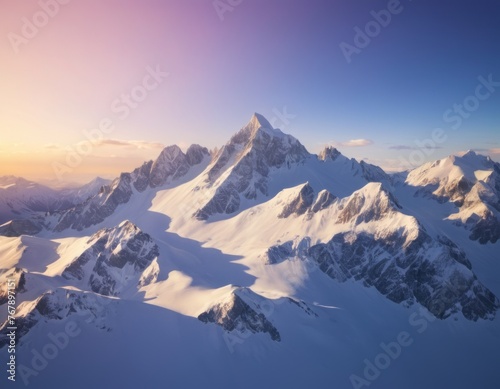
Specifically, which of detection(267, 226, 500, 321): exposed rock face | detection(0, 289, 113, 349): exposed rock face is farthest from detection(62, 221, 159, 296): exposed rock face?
detection(267, 226, 500, 321): exposed rock face

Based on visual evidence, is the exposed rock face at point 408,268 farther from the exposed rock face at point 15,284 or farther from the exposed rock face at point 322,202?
the exposed rock face at point 15,284

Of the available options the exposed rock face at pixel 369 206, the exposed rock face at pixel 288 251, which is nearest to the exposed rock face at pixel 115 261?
the exposed rock face at pixel 288 251

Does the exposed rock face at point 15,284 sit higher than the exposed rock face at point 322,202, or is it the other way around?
the exposed rock face at point 322,202

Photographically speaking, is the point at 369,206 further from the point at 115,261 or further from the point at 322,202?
the point at 115,261

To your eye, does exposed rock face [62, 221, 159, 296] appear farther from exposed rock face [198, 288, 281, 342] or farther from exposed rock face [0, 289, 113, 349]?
exposed rock face [198, 288, 281, 342]

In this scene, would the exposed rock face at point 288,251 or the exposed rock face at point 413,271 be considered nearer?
the exposed rock face at point 413,271

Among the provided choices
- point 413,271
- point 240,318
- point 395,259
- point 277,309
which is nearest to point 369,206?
point 395,259

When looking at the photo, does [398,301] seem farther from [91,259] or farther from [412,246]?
[91,259]

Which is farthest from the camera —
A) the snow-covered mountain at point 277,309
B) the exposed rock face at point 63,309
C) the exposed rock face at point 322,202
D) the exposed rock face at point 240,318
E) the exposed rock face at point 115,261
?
the exposed rock face at point 322,202
